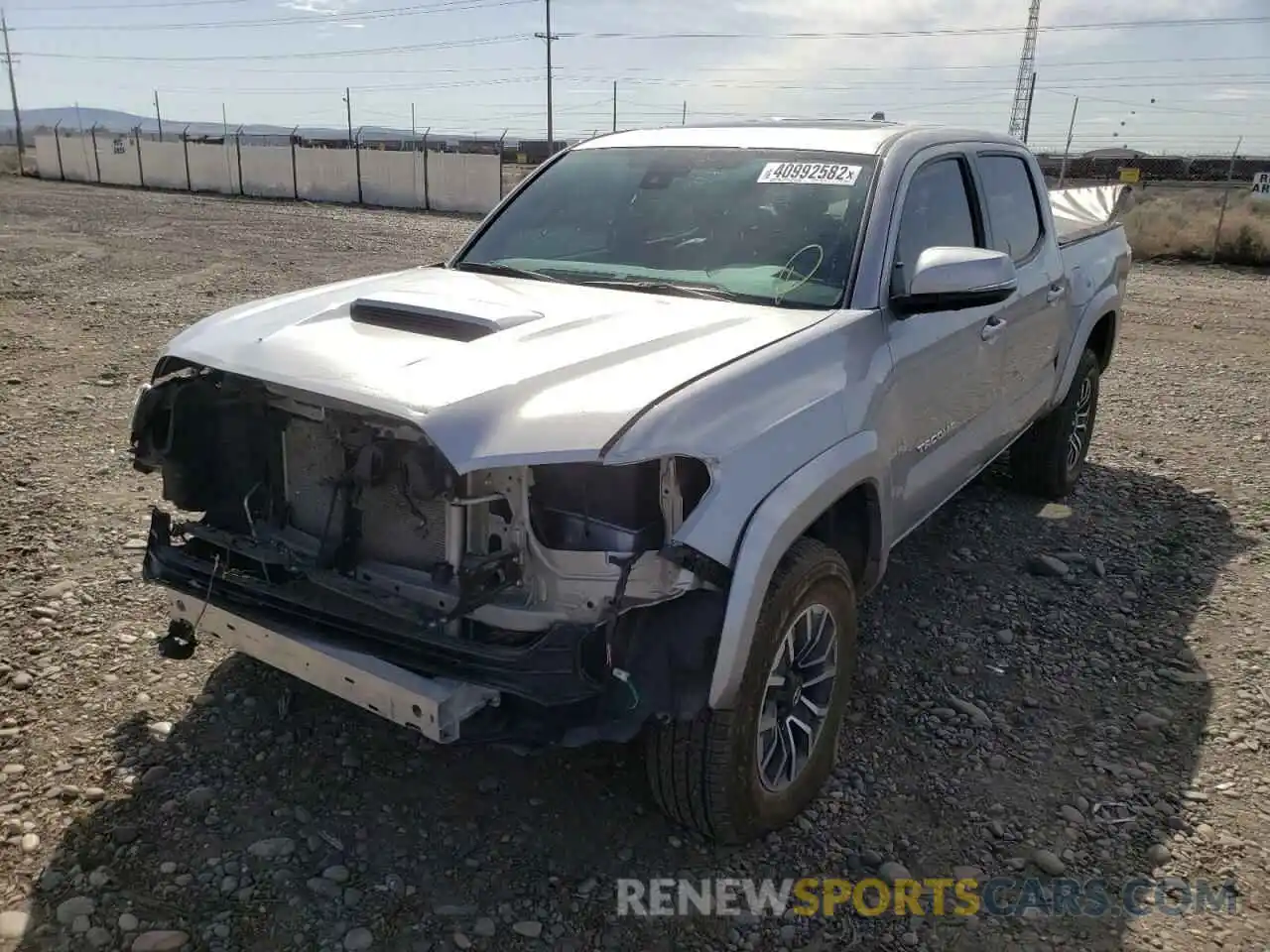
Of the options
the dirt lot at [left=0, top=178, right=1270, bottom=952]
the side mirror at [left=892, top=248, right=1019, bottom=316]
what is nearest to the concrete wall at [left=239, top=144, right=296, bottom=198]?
the dirt lot at [left=0, top=178, right=1270, bottom=952]

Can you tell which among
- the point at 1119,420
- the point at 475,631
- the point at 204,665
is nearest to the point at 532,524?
the point at 475,631

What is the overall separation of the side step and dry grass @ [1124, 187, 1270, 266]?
1834 cm

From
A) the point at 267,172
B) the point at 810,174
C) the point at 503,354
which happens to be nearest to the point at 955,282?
the point at 810,174

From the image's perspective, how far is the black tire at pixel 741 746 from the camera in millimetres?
2611

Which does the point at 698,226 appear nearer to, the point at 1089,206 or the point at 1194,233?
the point at 1089,206

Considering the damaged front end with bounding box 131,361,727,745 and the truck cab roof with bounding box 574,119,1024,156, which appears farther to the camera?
the truck cab roof with bounding box 574,119,1024,156

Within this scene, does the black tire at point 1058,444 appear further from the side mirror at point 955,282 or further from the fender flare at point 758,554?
the fender flare at point 758,554

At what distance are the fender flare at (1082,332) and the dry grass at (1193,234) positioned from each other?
13806 millimetres

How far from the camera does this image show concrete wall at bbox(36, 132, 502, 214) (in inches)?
1102

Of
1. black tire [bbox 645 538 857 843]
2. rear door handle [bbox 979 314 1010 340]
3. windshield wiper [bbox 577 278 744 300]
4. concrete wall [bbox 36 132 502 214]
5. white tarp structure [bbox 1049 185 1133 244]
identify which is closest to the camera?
black tire [bbox 645 538 857 843]

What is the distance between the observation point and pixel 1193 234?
18703 mm

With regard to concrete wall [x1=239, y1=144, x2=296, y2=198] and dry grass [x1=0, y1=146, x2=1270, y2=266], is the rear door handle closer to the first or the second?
dry grass [x1=0, y1=146, x2=1270, y2=266]

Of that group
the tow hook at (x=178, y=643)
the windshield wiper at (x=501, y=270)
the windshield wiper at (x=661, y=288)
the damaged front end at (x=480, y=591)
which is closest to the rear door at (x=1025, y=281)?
the windshield wiper at (x=661, y=288)

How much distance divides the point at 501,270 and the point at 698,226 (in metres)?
0.79
